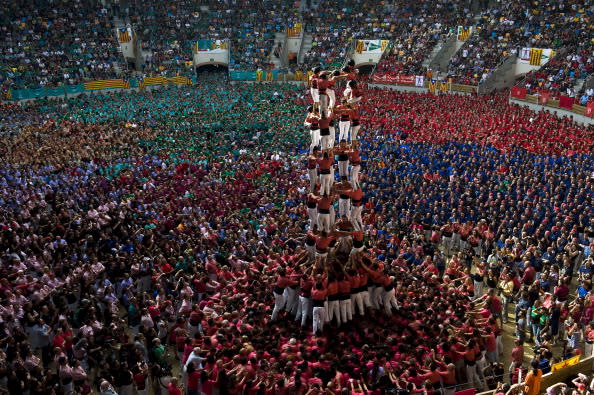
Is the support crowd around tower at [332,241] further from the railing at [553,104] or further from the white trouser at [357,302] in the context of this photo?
the railing at [553,104]

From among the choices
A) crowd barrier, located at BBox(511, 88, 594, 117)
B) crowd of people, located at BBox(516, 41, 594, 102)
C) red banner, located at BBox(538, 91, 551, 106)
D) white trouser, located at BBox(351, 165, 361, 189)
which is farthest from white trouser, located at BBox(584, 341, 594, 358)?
red banner, located at BBox(538, 91, 551, 106)

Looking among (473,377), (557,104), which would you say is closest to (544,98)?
(557,104)

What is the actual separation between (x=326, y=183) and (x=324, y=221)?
2.97 feet

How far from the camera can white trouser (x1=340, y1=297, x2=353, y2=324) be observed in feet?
39.8

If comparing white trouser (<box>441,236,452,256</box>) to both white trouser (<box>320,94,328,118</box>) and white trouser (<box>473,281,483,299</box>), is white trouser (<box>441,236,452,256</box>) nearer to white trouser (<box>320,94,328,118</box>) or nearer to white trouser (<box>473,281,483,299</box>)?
white trouser (<box>473,281,483,299</box>)

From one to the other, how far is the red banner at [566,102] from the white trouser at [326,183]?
26.2m

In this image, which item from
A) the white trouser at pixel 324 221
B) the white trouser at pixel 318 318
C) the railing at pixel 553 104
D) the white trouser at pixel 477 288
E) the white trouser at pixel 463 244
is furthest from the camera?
the railing at pixel 553 104

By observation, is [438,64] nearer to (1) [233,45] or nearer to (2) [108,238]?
(1) [233,45]

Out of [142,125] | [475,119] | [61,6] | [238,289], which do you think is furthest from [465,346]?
[61,6]

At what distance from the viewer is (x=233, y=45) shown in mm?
53938

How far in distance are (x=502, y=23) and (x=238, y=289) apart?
40.8 metres

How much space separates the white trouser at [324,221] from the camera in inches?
482

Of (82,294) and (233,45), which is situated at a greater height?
(233,45)

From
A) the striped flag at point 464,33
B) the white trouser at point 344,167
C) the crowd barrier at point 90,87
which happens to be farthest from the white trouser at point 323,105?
the striped flag at point 464,33
